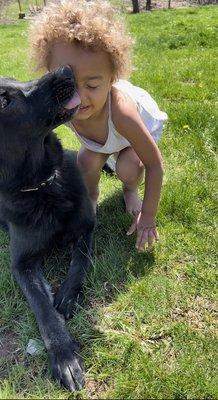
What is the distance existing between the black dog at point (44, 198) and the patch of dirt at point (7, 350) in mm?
169

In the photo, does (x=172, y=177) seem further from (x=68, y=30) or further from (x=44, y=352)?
(x=44, y=352)

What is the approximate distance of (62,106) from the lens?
244 centimetres

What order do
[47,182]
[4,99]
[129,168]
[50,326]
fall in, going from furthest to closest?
[129,168] < [47,182] < [4,99] < [50,326]

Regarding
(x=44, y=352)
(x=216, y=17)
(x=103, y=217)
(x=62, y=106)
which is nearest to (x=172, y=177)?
(x=103, y=217)

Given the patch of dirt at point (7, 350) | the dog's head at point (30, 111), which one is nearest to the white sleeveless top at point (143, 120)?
the dog's head at point (30, 111)

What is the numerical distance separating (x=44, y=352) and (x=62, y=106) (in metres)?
1.22

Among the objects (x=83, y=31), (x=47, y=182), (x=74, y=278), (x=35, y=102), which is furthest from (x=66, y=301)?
(x=83, y=31)

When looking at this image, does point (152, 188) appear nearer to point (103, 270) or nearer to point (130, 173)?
point (130, 173)

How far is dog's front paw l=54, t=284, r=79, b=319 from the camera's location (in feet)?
7.88

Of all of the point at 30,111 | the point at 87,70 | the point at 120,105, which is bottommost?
the point at 120,105

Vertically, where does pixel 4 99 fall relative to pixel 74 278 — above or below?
above

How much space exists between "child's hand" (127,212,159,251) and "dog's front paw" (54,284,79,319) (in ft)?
1.61

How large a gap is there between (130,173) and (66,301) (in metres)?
1.05

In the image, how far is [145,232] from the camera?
8.89 ft
